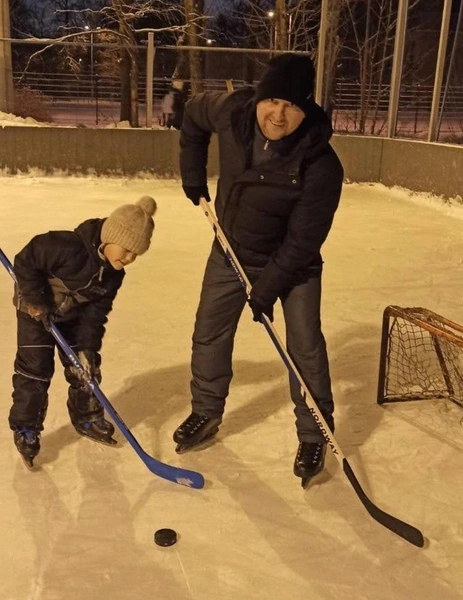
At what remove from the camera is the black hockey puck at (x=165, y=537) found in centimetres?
251

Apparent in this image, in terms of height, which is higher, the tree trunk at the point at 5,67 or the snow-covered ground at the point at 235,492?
the tree trunk at the point at 5,67

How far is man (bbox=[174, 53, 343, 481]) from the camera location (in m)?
2.56

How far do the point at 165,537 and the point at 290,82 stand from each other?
169 centimetres

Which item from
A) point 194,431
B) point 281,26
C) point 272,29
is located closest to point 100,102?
point 281,26

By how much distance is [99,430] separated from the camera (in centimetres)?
321

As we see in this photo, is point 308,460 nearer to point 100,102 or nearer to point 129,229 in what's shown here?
point 129,229

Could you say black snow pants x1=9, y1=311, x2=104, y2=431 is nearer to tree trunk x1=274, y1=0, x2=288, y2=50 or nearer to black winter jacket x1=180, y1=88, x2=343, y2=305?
black winter jacket x1=180, y1=88, x2=343, y2=305

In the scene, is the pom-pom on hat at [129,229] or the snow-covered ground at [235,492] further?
the pom-pom on hat at [129,229]

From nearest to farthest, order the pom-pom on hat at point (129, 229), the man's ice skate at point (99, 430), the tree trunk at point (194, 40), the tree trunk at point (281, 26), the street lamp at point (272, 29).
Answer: the pom-pom on hat at point (129, 229) → the man's ice skate at point (99, 430) → the tree trunk at point (194, 40) → the tree trunk at point (281, 26) → the street lamp at point (272, 29)

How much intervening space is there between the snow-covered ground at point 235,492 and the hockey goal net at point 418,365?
0.35ft

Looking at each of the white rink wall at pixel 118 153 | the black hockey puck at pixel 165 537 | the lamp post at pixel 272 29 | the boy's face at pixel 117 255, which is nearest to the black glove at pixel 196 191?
the boy's face at pixel 117 255

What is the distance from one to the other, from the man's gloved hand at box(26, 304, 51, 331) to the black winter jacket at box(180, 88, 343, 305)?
0.81 m

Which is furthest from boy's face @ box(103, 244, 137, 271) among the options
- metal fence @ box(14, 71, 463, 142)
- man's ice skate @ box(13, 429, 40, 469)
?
metal fence @ box(14, 71, 463, 142)

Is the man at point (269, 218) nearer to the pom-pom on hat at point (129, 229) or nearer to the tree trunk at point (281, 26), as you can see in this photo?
the pom-pom on hat at point (129, 229)
